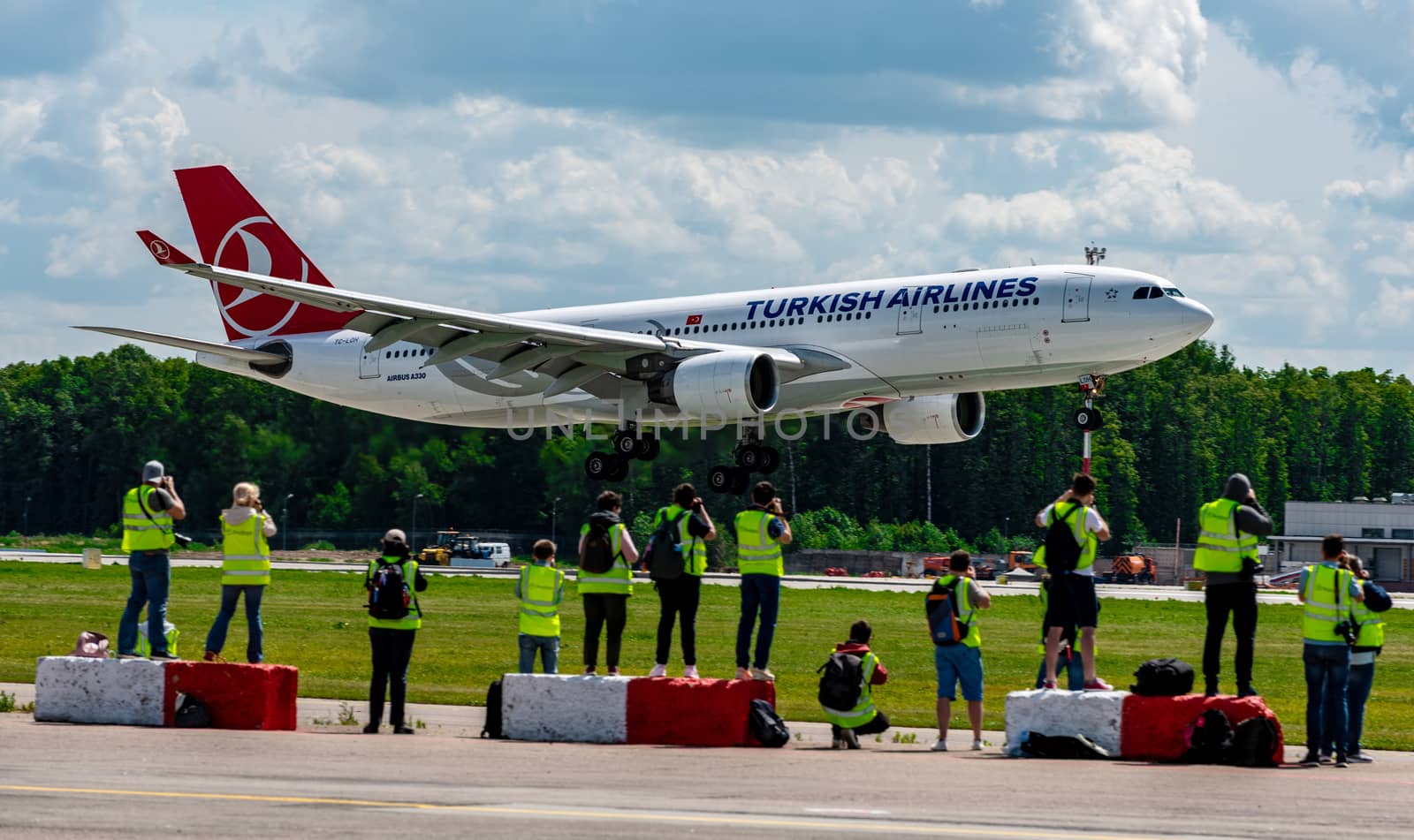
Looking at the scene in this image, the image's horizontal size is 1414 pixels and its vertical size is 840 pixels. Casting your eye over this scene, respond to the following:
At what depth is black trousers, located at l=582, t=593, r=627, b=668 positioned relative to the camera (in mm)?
18500

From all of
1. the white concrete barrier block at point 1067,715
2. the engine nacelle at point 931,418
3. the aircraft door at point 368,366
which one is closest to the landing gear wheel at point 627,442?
the engine nacelle at point 931,418

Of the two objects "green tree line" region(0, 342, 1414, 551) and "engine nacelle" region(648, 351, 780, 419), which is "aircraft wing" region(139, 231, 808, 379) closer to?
"engine nacelle" region(648, 351, 780, 419)

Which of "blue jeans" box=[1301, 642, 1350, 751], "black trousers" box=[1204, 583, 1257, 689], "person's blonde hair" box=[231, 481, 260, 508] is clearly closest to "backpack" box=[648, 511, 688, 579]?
"person's blonde hair" box=[231, 481, 260, 508]

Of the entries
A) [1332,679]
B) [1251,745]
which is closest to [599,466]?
[1332,679]

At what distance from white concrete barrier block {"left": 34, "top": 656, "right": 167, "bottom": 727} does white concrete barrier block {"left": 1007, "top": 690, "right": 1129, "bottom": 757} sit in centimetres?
860

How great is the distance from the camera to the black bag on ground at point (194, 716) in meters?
18.5

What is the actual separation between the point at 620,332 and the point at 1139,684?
1021 inches

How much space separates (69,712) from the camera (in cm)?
1888

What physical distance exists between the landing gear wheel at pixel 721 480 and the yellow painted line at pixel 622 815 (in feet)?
91.2

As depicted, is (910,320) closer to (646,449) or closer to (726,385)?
(726,385)

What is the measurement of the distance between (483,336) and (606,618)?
20.7 meters

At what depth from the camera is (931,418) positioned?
4231 centimetres

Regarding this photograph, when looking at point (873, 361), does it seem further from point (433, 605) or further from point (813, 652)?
point (433, 605)

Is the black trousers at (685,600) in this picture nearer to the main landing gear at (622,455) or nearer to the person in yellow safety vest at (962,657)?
the person in yellow safety vest at (962,657)
